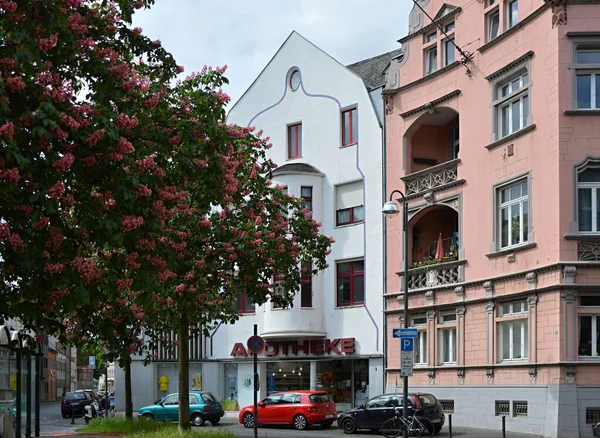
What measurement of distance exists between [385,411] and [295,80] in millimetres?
18901

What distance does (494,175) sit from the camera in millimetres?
31266

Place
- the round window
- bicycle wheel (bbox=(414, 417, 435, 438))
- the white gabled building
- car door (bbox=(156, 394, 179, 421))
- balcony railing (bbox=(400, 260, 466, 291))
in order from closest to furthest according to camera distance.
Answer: bicycle wheel (bbox=(414, 417, 435, 438)) → balcony railing (bbox=(400, 260, 466, 291)) → car door (bbox=(156, 394, 179, 421)) → the white gabled building → the round window

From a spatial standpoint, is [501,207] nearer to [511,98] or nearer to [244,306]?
[511,98]

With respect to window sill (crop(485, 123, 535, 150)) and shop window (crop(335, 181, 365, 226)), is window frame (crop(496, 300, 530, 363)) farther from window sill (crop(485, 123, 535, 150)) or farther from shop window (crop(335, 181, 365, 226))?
shop window (crop(335, 181, 365, 226))

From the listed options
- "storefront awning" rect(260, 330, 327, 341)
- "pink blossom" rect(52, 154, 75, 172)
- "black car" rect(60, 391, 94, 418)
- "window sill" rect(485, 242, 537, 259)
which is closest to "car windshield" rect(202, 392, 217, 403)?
"storefront awning" rect(260, 330, 327, 341)

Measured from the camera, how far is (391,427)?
95.8 feet

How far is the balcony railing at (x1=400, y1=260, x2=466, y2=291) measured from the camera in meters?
32.9

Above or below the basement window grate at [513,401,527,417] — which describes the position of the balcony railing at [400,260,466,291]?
above

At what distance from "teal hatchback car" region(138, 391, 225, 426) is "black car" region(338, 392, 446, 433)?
722cm

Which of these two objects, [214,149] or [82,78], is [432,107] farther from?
[82,78]

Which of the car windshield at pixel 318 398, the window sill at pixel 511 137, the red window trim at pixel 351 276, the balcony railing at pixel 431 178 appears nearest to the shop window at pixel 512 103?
the window sill at pixel 511 137

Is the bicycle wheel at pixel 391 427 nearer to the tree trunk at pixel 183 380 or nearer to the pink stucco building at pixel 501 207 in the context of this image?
the pink stucco building at pixel 501 207

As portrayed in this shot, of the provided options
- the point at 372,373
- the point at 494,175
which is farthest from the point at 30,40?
the point at 372,373

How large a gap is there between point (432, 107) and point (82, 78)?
23048 millimetres
